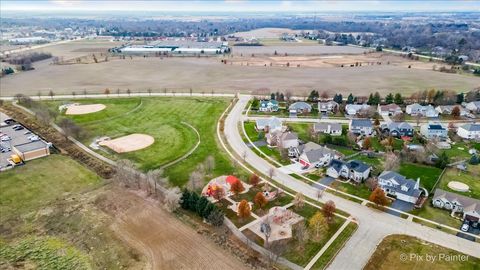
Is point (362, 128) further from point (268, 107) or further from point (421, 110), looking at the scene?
point (268, 107)

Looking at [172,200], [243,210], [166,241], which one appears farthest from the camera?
[172,200]

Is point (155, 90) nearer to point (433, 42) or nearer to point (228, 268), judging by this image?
point (228, 268)

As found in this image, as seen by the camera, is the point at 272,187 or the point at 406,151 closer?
the point at 272,187

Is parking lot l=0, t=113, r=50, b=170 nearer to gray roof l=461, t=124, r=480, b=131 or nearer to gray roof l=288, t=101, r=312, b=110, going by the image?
gray roof l=288, t=101, r=312, b=110

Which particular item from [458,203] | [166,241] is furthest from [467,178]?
[166,241]

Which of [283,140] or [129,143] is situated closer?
[283,140]

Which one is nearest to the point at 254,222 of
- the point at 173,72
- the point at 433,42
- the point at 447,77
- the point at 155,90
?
the point at 155,90

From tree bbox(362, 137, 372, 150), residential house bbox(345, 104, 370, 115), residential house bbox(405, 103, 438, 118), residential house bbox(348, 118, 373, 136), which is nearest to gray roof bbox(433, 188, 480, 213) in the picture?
tree bbox(362, 137, 372, 150)

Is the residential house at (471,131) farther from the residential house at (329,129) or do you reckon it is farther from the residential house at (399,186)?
the residential house at (399,186)
